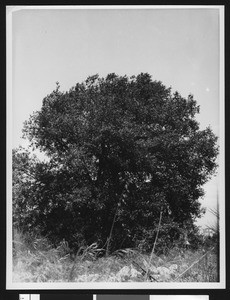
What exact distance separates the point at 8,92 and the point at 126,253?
106cm

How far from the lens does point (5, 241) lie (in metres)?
2.22

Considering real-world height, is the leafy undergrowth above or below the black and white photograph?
below

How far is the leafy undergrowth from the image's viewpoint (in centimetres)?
221

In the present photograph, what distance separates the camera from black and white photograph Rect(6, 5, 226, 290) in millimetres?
2209

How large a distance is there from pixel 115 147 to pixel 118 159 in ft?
0.22

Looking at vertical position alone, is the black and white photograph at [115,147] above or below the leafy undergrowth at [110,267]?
above

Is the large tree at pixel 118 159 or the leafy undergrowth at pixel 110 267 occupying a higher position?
the large tree at pixel 118 159

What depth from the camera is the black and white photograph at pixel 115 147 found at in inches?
87.0

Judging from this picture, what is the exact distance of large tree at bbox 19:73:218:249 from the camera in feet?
7.32

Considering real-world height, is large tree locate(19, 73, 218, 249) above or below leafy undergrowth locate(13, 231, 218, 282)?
above

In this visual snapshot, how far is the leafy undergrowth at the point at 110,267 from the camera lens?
2205mm

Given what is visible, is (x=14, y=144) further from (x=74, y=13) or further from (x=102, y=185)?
(x=74, y=13)

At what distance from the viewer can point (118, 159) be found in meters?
2.26

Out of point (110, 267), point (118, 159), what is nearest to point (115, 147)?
point (118, 159)
